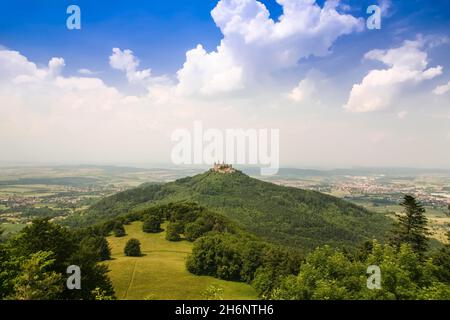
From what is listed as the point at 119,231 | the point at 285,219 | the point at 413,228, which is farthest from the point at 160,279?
the point at 285,219

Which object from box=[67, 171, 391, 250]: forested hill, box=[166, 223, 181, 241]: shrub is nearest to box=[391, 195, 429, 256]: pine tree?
box=[166, 223, 181, 241]: shrub

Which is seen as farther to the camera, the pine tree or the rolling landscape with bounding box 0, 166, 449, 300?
the rolling landscape with bounding box 0, 166, 449, 300

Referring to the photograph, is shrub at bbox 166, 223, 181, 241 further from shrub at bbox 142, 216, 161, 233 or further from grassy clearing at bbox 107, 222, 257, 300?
grassy clearing at bbox 107, 222, 257, 300

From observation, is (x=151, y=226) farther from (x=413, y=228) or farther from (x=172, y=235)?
(x=413, y=228)
